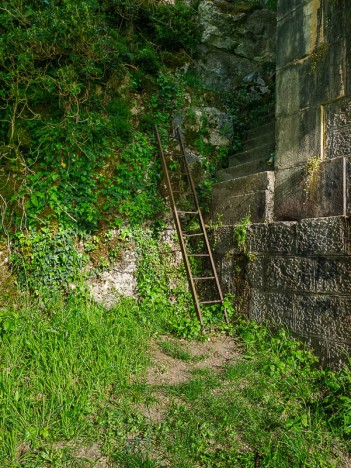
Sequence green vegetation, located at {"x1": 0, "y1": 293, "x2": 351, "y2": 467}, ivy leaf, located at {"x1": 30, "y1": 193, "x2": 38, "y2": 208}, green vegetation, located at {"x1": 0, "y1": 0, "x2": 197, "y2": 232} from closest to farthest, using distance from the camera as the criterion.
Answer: green vegetation, located at {"x1": 0, "y1": 293, "x2": 351, "y2": 467} < ivy leaf, located at {"x1": 30, "y1": 193, "x2": 38, "y2": 208} < green vegetation, located at {"x1": 0, "y1": 0, "x2": 197, "y2": 232}

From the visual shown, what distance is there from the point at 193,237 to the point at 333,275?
2328mm

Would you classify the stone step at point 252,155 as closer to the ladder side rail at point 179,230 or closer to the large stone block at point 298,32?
the large stone block at point 298,32

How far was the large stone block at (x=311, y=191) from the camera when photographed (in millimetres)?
3660

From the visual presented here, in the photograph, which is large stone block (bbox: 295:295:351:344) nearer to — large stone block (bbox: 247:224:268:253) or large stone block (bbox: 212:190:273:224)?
large stone block (bbox: 247:224:268:253)

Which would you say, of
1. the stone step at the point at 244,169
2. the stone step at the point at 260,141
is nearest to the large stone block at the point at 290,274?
the stone step at the point at 244,169

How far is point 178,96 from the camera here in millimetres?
6156

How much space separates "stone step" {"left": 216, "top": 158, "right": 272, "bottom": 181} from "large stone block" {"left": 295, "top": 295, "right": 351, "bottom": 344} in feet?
6.22

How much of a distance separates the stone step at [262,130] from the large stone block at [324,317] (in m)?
2.84

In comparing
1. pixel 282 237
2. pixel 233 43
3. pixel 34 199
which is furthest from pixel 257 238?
pixel 233 43

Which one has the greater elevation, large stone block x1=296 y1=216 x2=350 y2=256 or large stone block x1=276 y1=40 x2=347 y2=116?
large stone block x1=276 y1=40 x2=347 y2=116

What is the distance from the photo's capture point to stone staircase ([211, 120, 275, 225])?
4.46 metres

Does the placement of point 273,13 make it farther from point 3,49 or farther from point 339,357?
point 339,357

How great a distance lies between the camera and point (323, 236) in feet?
11.6

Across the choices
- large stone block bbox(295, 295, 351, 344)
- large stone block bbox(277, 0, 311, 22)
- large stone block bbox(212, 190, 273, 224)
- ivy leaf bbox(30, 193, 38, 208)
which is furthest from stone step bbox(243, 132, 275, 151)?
ivy leaf bbox(30, 193, 38, 208)
